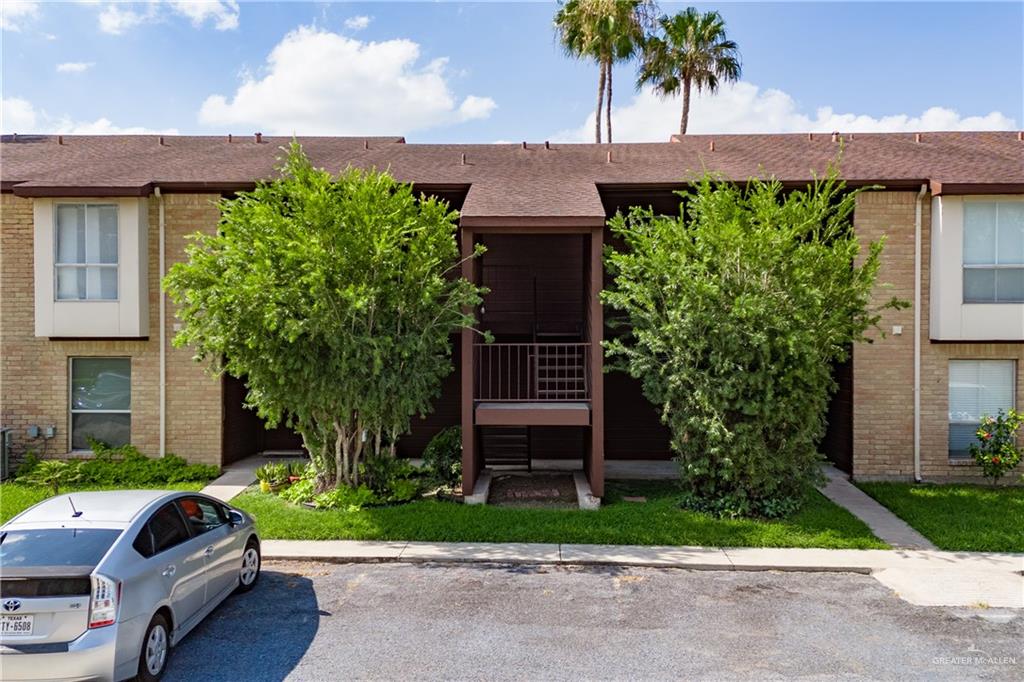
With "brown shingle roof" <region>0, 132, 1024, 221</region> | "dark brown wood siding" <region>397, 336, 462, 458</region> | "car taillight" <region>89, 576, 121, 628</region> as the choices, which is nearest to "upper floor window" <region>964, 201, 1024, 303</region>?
"brown shingle roof" <region>0, 132, 1024, 221</region>

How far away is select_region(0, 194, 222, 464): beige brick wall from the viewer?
42.7ft

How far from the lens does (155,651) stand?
5.61m

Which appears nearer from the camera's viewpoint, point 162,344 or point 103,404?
point 162,344

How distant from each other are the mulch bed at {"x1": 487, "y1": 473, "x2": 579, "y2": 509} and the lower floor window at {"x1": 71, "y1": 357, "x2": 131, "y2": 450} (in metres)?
7.41

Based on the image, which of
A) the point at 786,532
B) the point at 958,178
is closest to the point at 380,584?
the point at 786,532

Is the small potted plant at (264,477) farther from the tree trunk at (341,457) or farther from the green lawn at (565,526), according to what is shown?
the tree trunk at (341,457)

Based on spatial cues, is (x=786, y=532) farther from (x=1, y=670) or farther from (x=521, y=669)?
(x=1, y=670)

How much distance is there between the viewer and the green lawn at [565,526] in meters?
9.45

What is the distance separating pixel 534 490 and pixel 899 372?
23.9ft

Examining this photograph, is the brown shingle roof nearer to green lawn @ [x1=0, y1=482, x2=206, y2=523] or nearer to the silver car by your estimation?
green lawn @ [x1=0, y1=482, x2=206, y2=523]

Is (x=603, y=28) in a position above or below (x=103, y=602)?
above

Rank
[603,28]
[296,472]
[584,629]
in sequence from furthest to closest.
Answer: [603,28], [296,472], [584,629]

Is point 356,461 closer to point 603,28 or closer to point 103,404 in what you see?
point 103,404

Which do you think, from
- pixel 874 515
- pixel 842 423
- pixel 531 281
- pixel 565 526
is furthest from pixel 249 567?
pixel 842 423
